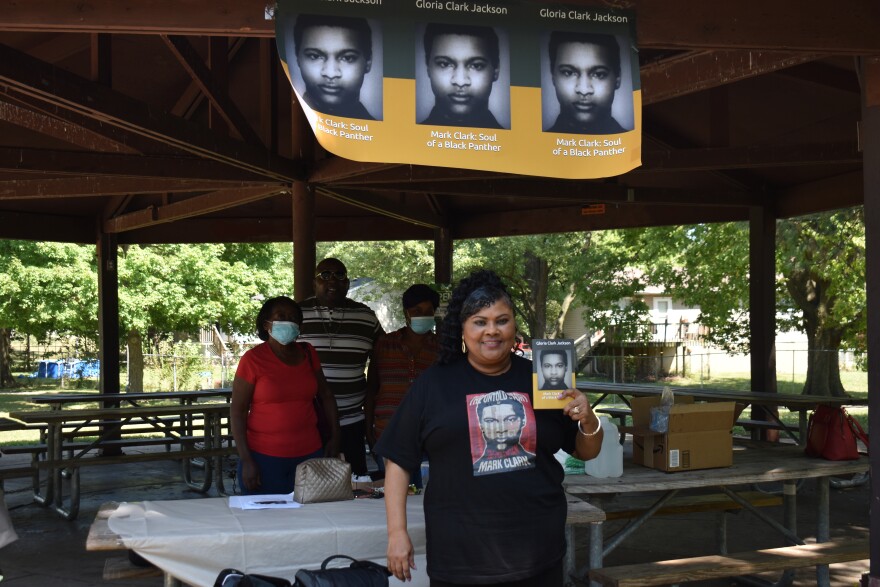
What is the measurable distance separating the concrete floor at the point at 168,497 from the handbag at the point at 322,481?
5.90 feet

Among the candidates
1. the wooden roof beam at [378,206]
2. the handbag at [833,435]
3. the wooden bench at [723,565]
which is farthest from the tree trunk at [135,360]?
the wooden bench at [723,565]

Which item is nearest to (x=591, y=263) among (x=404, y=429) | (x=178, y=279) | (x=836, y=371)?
(x=836, y=371)

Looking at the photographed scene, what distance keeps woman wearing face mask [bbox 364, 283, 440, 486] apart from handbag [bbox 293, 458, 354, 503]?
143 cm

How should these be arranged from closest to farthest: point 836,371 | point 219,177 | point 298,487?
1. point 298,487
2. point 219,177
3. point 836,371

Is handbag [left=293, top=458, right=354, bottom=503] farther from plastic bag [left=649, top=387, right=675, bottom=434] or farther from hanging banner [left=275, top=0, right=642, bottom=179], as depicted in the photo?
plastic bag [left=649, top=387, right=675, bottom=434]

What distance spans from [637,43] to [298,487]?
7.90ft

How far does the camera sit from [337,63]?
3525 millimetres

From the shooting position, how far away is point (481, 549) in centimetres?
264

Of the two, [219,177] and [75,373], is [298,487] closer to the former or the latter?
[219,177]

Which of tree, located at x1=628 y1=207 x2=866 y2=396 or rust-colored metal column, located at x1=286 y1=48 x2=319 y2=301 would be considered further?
tree, located at x1=628 y1=207 x2=866 y2=396

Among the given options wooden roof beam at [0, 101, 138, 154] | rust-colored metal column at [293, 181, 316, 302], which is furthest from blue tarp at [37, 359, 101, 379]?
wooden roof beam at [0, 101, 138, 154]

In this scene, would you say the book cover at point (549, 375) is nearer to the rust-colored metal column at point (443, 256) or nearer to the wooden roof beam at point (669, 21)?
the wooden roof beam at point (669, 21)

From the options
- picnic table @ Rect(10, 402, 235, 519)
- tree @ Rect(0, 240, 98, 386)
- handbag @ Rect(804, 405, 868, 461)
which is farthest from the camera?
tree @ Rect(0, 240, 98, 386)

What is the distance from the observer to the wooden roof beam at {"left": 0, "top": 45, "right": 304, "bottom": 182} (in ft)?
14.2
